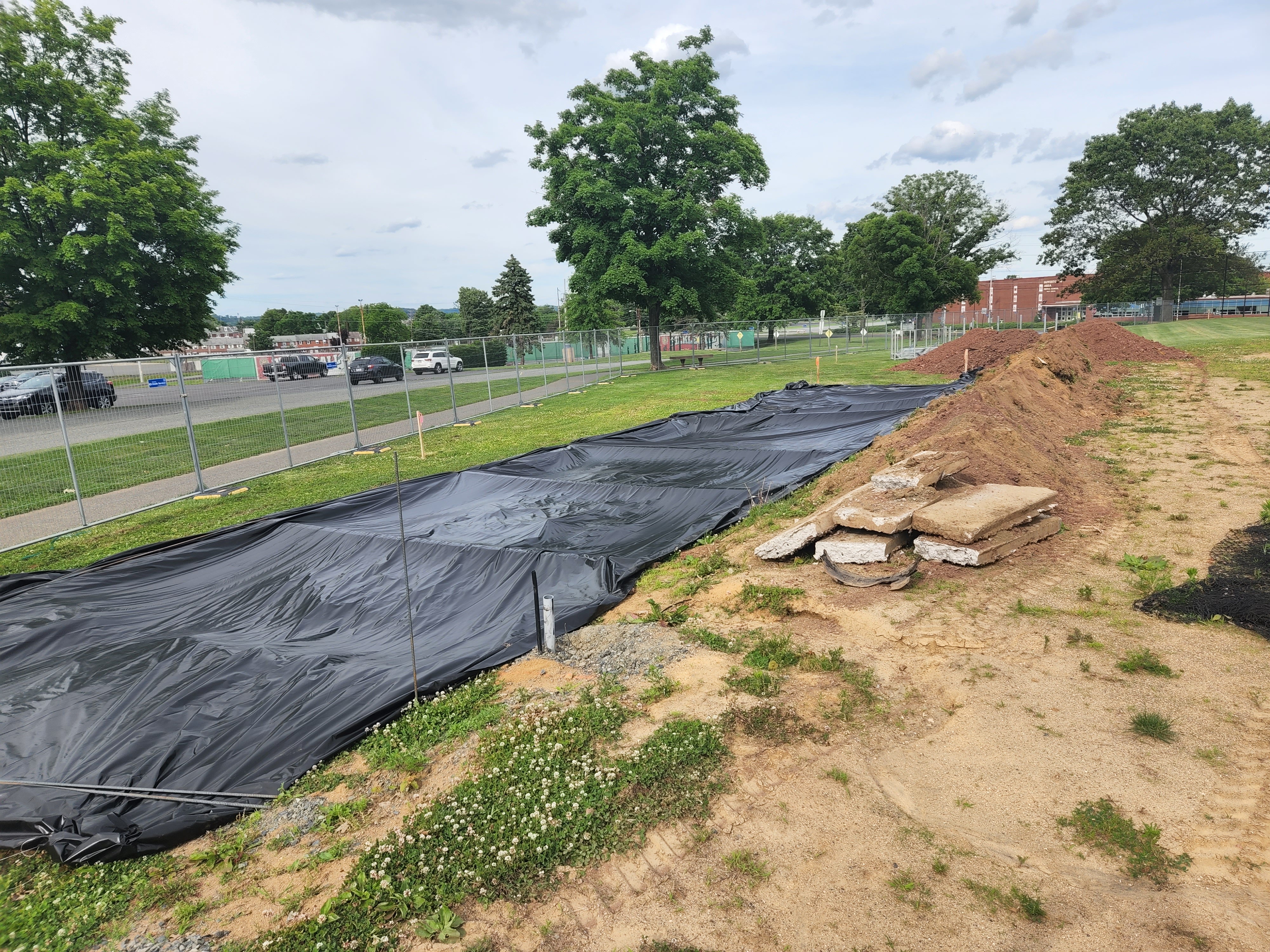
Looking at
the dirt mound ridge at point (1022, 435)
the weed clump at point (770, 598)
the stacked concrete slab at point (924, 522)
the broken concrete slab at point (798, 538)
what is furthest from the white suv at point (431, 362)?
the weed clump at point (770, 598)

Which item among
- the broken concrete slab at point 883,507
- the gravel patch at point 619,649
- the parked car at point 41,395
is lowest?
the gravel patch at point 619,649

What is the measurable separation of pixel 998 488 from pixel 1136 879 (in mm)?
4775

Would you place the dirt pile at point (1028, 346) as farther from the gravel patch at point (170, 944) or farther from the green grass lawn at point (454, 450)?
the gravel patch at point (170, 944)

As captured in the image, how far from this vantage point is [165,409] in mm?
10992

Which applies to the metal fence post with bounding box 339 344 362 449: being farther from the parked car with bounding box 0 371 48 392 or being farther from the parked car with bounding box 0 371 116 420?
the parked car with bounding box 0 371 48 392

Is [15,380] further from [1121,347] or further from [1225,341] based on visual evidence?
[1225,341]

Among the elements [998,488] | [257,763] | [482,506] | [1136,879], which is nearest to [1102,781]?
[1136,879]

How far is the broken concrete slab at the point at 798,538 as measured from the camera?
6469 millimetres

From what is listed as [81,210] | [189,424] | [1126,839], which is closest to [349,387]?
[189,424]

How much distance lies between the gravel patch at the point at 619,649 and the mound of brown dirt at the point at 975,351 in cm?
1918

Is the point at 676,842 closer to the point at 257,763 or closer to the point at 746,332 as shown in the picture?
the point at 257,763

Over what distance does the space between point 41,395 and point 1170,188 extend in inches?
2786

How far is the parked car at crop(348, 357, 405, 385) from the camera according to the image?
70.2 ft

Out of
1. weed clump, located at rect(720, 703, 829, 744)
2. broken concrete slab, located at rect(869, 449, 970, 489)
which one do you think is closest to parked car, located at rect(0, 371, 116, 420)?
weed clump, located at rect(720, 703, 829, 744)
